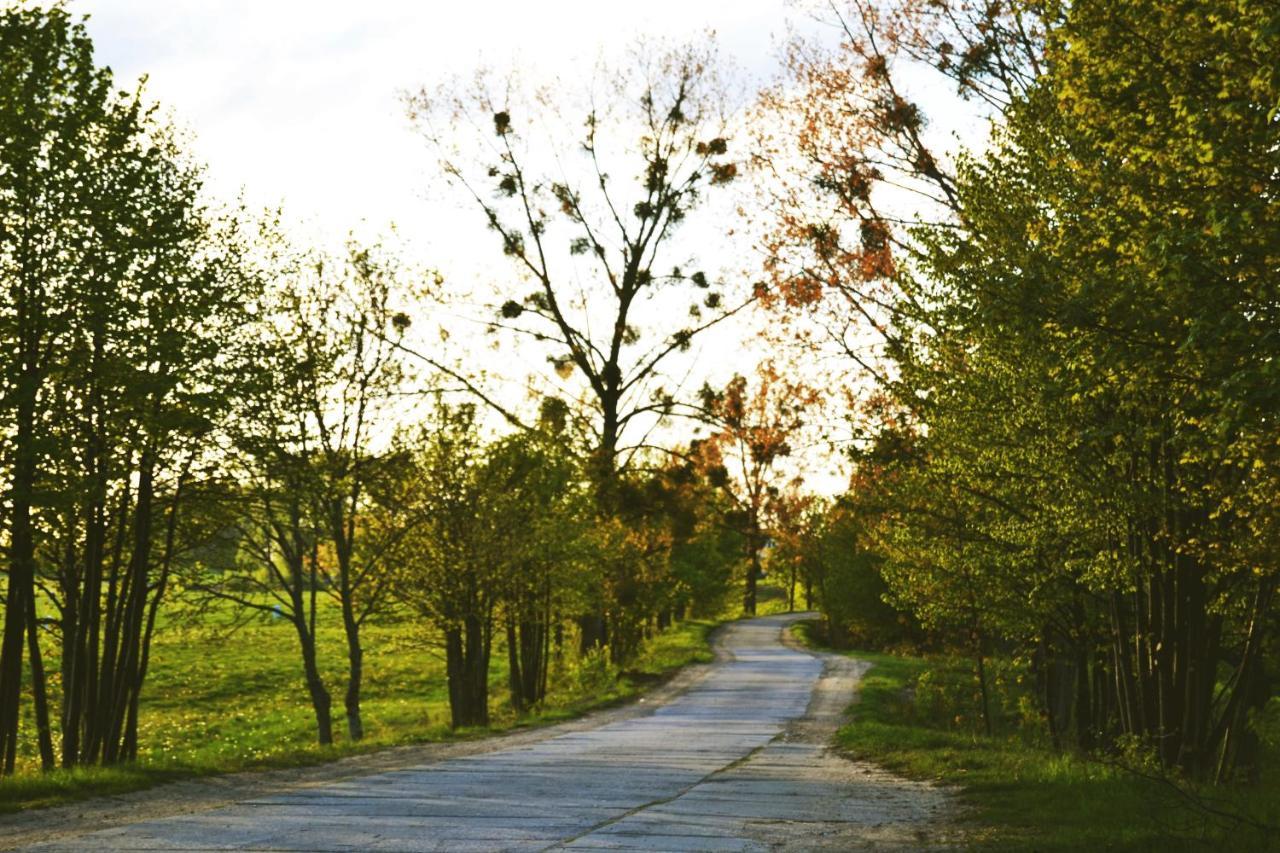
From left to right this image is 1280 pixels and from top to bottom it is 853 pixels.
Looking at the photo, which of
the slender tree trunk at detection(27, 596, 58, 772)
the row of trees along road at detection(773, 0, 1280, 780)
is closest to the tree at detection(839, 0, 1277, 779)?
the row of trees along road at detection(773, 0, 1280, 780)

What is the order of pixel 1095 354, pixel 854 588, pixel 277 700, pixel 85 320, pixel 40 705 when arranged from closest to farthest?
pixel 1095 354
pixel 85 320
pixel 40 705
pixel 277 700
pixel 854 588

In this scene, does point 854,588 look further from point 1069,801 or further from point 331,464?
point 1069,801

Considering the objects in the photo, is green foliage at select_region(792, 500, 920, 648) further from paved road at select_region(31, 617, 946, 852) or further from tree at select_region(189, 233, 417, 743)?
paved road at select_region(31, 617, 946, 852)

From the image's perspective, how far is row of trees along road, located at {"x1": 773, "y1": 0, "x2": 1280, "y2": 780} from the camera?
31.1ft

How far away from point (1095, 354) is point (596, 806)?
6365 millimetres

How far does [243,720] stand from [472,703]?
567 inches

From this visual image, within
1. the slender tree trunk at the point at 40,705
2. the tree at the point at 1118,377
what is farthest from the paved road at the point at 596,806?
the slender tree trunk at the point at 40,705

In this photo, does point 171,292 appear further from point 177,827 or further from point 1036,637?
point 1036,637

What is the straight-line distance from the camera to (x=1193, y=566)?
51.7 feet

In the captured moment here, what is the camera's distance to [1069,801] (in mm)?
13195

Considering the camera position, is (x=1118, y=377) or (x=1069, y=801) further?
(x=1069, y=801)

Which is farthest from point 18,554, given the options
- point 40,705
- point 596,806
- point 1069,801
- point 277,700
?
point 277,700

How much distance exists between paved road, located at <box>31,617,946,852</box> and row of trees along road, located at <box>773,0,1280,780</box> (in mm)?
3529

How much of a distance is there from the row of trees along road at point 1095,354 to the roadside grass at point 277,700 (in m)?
10.0
